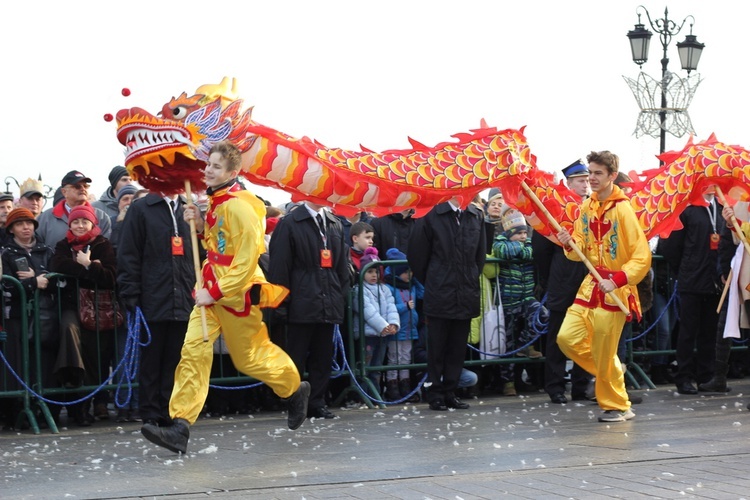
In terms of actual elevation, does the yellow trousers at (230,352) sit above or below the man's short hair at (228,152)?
below

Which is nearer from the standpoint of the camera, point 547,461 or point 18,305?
point 547,461

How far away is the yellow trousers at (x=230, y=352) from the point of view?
30.4 ft

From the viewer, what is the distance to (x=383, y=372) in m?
13.4

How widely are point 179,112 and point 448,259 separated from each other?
344 centimetres

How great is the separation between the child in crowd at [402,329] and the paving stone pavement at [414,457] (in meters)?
0.79

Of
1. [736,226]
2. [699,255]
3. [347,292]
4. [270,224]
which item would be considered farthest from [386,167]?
[699,255]

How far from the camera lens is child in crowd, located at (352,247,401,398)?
41.8 ft

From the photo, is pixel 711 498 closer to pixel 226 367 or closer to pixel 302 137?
pixel 302 137

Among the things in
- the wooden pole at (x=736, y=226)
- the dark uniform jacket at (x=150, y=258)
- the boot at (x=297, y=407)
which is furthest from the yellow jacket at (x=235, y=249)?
the wooden pole at (x=736, y=226)

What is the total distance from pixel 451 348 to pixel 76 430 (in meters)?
3.43

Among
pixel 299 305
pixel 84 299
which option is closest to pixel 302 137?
pixel 299 305

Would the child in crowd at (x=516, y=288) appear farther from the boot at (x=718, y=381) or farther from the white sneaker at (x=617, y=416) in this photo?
the white sneaker at (x=617, y=416)

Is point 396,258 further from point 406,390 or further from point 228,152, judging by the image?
point 228,152

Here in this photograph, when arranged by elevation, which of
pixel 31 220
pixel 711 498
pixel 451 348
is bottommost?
pixel 711 498
